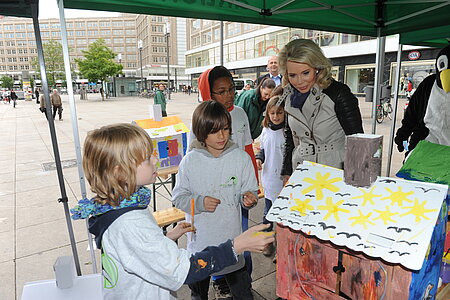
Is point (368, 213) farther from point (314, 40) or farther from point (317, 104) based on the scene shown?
point (314, 40)

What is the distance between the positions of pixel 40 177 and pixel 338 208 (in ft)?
20.3

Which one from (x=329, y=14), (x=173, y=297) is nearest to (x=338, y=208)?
(x=173, y=297)

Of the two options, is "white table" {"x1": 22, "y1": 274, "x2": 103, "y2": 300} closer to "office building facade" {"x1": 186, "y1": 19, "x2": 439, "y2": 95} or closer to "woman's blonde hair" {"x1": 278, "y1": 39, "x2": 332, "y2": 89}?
"woman's blonde hair" {"x1": 278, "y1": 39, "x2": 332, "y2": 89}

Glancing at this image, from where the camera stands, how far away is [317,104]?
178 cm

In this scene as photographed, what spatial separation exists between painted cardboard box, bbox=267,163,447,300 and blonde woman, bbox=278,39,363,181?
0.76m

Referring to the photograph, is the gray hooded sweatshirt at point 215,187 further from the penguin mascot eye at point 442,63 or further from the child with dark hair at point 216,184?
the penguin mascot eye at point 442,63

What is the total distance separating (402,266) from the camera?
781 millimetres

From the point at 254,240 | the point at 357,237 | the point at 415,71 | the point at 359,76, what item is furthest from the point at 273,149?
the point at 359,76

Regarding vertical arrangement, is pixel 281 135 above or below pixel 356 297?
above

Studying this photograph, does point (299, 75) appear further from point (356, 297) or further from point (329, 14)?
point (329, 14)

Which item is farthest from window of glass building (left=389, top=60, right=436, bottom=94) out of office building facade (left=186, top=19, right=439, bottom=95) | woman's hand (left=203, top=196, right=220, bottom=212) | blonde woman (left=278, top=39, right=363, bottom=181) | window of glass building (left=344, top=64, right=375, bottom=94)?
woman's hand (left=203, top=196, right=220, bottom=212)

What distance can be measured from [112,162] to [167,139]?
1.79 m

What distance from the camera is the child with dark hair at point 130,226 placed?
3.27ft

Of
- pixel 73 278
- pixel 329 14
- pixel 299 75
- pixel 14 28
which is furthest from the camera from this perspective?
pixel 14 28
